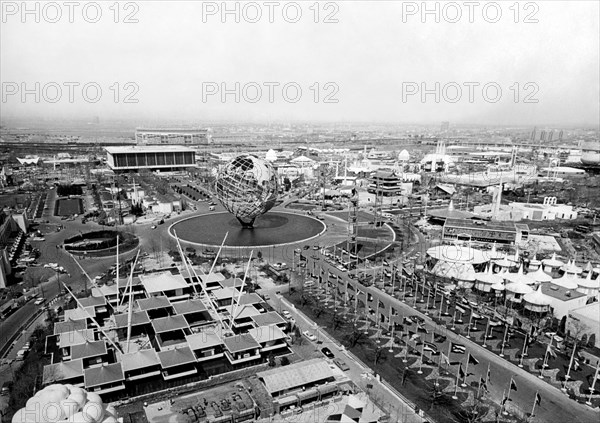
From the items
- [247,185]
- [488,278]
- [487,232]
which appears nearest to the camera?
[488,278]

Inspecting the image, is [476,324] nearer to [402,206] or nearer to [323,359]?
[323,359]

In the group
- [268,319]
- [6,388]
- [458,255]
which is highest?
[458,255]

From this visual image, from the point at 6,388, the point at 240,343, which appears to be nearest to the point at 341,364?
the point at 240,343

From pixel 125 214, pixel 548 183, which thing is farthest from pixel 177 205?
pixel 548 183

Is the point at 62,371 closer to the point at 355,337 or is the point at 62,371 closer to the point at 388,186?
the point at 355,337

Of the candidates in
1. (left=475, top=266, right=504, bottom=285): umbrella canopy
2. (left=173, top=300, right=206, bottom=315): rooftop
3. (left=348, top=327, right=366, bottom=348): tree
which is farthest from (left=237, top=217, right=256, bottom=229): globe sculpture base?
(left=475, top=266, right=504, bottom=285): umbrella canopy

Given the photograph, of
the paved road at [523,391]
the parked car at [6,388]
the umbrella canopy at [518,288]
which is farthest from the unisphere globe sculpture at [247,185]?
the parked car at [6,388]
